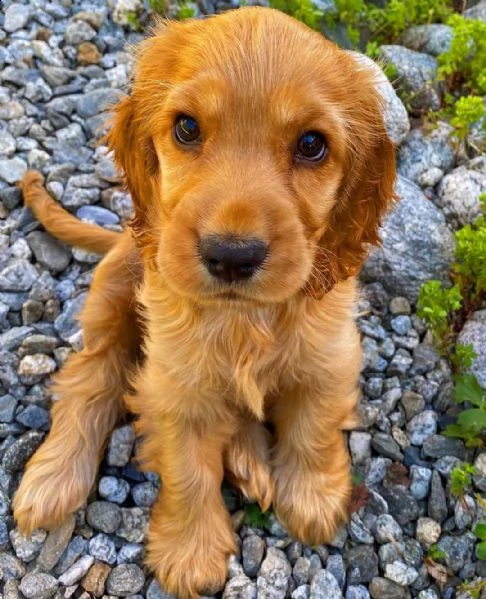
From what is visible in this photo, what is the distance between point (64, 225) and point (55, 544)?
1326 millimetres

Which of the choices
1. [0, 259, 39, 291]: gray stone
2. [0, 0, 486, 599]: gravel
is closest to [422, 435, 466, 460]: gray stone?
[0, 0, 486, 599]: gravel

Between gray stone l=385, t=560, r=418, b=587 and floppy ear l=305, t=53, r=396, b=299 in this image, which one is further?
gray stone l=385, t=560, r=418, b=587

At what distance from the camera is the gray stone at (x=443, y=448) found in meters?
3.01

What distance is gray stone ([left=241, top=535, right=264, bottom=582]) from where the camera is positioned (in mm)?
2758

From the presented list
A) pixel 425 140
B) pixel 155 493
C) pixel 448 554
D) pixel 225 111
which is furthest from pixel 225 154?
pixel 425 140

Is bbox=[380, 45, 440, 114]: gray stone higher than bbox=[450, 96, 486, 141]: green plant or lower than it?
lower

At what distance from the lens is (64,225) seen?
3.30 metres

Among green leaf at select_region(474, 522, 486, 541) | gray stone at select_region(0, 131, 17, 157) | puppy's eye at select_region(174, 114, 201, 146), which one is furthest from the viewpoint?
gray stone at select_region(0, 131, 17, 157)

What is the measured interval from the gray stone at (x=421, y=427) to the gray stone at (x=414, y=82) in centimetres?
170

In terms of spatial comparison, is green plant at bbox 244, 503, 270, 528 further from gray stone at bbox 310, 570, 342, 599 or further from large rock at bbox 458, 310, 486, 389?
large rock at bbox 458, 310, 486, 389

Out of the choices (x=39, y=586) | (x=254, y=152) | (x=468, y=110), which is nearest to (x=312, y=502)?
(x=39, y=586)

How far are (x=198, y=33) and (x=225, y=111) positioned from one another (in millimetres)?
356

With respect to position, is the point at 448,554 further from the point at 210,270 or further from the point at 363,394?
the point at 210,270

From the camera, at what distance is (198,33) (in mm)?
2244
